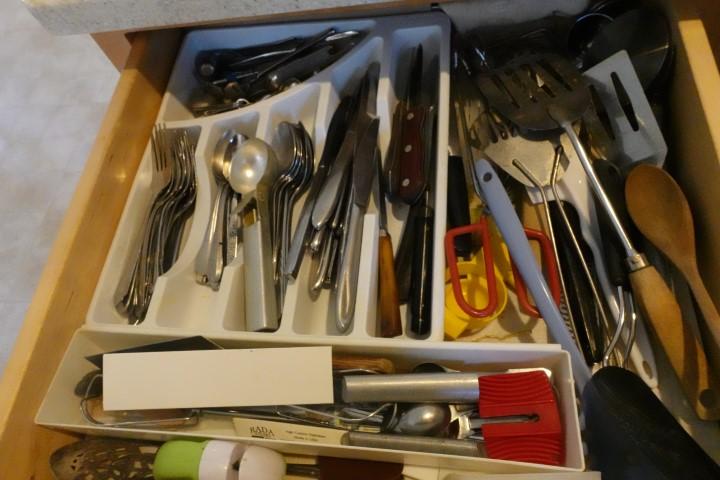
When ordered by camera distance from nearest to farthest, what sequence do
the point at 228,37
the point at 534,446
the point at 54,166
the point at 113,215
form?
the point at 534,446, the point at 113,215, the point at 228,37, the point at 54,166

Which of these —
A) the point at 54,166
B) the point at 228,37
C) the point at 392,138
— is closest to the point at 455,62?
the point at 392,138

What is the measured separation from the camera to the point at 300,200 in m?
0.71

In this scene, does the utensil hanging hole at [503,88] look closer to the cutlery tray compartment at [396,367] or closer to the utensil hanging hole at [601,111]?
the utensil hanging hole at [601,111]

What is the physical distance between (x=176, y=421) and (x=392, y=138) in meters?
0.39

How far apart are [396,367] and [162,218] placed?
335 mm

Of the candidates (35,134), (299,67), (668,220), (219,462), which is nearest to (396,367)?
(219,462)

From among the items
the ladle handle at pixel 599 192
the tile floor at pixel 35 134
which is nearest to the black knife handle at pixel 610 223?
the ladle handle at pixel 599 192

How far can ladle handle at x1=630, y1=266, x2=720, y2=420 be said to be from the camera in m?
0.52

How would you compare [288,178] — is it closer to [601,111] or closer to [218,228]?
[218,228]

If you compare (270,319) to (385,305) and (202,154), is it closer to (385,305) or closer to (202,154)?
(385,305)

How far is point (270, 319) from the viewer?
0.59 metres

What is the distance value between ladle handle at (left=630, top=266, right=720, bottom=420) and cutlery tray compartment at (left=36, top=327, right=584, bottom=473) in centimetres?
10

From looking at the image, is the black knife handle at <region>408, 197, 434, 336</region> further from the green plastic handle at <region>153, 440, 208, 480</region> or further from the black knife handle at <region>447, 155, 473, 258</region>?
the green plastic handle at <region>153, 440, 208, 480</region>

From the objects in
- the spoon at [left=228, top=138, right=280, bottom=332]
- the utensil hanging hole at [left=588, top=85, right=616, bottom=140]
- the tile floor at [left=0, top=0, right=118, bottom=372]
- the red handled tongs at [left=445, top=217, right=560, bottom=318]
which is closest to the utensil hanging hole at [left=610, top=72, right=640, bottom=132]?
the utensil hanging hole at [left=588, top=85, right=616, bottom=140]
